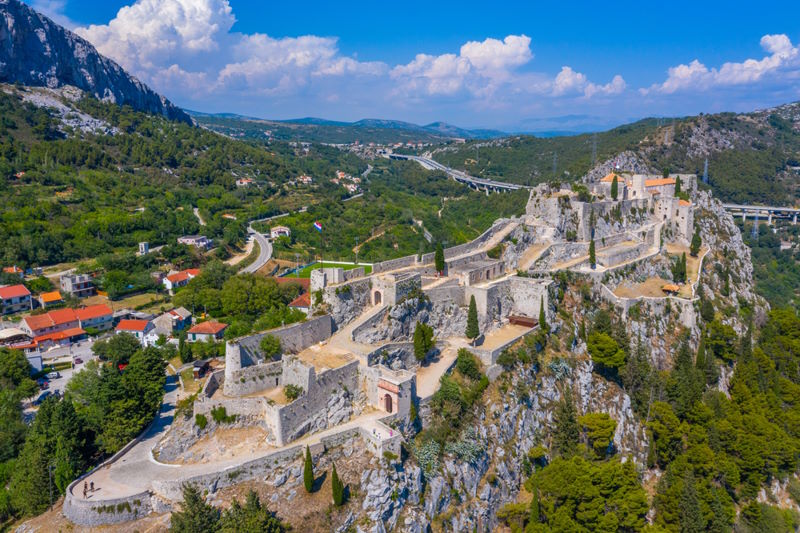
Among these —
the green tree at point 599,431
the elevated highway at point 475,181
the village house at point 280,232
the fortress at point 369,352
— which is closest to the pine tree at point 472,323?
the fortress at point 369,352

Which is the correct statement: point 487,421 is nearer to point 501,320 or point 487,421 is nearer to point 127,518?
point 501,320

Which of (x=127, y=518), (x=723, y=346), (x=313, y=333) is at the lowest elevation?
(x=723, y=346)

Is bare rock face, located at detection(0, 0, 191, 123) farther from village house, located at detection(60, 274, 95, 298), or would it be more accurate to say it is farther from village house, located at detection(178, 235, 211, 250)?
village house, located at detection(60, 274, 95, 298)

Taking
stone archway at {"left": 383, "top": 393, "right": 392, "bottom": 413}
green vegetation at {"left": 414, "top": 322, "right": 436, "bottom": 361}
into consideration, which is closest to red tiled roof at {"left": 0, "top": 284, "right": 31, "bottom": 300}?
green vegetation at {"left": 414, "top": 322, "right": 436, "bottom": 361}

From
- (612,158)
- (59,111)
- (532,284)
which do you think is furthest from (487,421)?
(59,111)

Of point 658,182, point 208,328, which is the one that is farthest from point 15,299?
point 658,182

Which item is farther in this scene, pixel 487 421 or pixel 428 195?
pixel 428 195

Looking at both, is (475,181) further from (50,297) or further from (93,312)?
(50,297)
